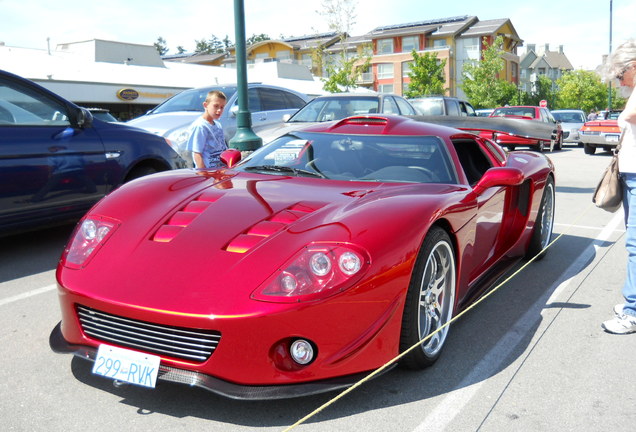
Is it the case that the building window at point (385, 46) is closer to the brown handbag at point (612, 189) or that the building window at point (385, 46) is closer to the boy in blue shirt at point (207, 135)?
the boy in blue shirt at point (207, 135)

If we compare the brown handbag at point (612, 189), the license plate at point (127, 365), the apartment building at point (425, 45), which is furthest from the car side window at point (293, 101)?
the apartment building at point (425, 45)

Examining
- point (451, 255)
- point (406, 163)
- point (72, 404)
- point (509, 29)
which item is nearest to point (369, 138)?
point (406, 163)

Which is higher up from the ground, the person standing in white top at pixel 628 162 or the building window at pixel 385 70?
the building window at pixel 385 70

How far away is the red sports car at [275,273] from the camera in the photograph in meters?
2.45

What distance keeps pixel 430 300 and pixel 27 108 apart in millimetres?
4037

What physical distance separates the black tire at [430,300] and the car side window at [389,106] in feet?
23.2

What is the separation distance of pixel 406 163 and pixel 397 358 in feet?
4.83

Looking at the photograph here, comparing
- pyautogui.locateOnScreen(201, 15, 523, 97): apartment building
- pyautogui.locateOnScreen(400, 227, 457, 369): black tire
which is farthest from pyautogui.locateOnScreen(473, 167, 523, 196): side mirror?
pyautogui.locateOnScreen(201, 15, 523, 97): apartment building

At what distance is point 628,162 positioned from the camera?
374 centimetres

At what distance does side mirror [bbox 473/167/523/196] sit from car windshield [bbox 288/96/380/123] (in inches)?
238

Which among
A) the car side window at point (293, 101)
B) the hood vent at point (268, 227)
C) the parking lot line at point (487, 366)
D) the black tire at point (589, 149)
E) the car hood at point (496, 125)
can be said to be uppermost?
the car side window at point (293, 101)

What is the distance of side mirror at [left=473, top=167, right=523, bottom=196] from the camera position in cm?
359

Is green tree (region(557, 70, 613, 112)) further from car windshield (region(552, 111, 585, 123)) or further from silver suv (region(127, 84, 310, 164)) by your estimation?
silver suv (region(127, 84, 310, 164))

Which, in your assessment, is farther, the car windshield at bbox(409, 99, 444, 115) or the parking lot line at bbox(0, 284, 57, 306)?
the car windshield at bbox(409, 99, 444, 115)
